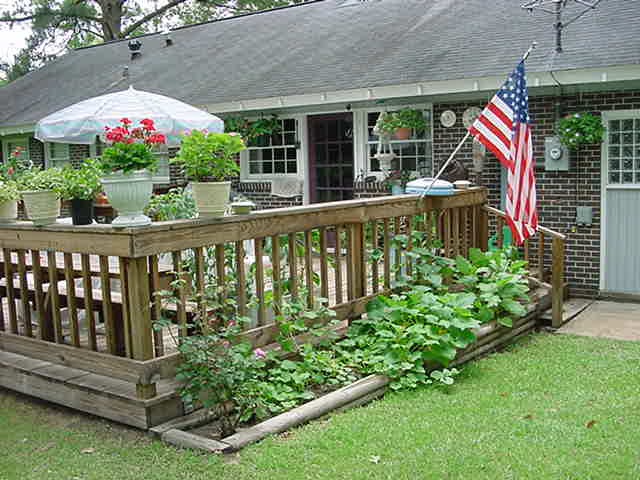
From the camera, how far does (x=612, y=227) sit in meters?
8.09

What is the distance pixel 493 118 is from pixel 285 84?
192 inches

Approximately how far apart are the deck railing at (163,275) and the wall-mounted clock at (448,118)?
7.97ft

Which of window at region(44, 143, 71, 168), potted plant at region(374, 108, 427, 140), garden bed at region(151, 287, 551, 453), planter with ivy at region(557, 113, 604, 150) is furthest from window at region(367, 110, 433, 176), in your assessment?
window at region(44, 143, 71, 168)

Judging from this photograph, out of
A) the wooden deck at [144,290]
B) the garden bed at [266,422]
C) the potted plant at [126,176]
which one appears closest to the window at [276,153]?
the wooden deck at [144,290]

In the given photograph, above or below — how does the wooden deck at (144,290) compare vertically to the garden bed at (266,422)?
above

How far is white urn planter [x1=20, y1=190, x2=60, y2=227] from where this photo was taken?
468 centimetres

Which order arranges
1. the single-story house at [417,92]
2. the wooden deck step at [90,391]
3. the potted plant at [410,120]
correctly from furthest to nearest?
the potted plant at [410,120] → the single-story house at [417,92] → the wooden deck step at [90,391]

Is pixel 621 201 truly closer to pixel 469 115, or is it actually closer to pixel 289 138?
pixel 469 115

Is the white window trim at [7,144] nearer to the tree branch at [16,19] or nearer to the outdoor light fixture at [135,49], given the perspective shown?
the outdoor light fixture at [135,49]

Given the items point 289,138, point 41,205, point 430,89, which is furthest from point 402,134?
point 41,205

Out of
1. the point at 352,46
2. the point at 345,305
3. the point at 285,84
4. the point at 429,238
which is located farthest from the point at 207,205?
the point at 352,46

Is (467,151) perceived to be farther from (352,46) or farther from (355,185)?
(352,46)

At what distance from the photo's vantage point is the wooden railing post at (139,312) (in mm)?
4211

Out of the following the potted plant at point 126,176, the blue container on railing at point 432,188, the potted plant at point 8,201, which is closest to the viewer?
the potted plant at point 126,176
